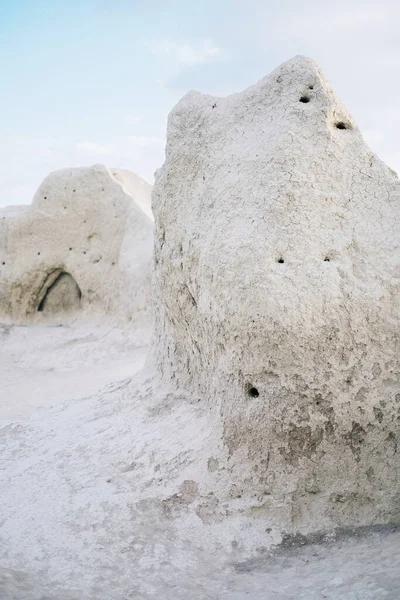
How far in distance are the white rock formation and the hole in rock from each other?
0.06 feet

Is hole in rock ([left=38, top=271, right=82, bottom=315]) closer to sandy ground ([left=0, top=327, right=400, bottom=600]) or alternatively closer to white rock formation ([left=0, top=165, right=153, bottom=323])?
white rock formation ([left=0, top=165, right=153, bottom=323])

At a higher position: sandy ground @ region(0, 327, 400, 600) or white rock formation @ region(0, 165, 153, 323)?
white rock formation @ region(0, 165, 153, 323)

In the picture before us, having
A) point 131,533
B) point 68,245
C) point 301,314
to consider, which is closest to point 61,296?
point 68,245

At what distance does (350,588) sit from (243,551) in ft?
2.46

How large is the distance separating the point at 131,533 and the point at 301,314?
1.42 metres

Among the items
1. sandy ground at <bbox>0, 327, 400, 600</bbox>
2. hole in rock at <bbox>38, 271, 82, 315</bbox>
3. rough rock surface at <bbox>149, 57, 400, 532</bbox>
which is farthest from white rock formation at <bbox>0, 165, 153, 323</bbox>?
rough rock surface at <bbox>149, 57, 400, 532</bbox>

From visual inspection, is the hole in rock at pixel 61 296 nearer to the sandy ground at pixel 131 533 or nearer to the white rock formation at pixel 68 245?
the white rock formation at pixel 68 245

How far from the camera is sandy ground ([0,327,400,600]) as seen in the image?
2.84m

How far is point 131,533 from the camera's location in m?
3.36

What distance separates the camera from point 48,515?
363cm

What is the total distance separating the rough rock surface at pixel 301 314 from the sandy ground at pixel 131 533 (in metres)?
0.21

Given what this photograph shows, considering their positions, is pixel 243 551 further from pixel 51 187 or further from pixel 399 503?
pixel 51 187

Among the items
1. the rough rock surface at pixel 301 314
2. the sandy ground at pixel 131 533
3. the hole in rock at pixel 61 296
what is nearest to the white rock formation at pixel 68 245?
the hole in rock at pixel 61 296

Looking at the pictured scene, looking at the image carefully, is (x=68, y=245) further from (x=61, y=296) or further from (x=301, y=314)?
(x=301, y=314)
